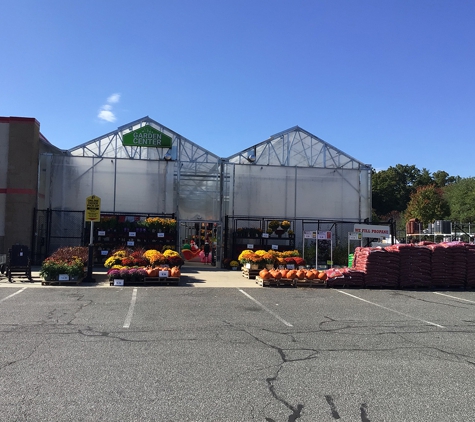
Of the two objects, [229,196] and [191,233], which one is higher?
[229,196]

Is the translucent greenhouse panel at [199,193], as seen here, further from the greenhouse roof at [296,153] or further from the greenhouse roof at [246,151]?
the greenhouse roof at [296,153]

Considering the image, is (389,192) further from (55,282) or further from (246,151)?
(55,282)

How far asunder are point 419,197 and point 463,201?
4.96 metres

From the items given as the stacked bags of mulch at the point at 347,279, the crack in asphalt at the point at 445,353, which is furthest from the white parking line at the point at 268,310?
the stacked bags of mulch at the point at 347,279

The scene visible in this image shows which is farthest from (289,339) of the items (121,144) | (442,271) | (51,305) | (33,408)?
(121,144)

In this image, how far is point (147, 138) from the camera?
2425cm

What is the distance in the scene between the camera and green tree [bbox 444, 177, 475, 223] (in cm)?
4978

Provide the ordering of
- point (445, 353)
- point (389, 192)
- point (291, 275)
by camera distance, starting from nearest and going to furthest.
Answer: point (445, 353) → point (291, 275) → point (389, 192)

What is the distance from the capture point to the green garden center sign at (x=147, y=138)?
2419 cm

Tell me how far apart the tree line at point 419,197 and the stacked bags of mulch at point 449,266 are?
1050 inches

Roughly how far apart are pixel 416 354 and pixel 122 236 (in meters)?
17.0

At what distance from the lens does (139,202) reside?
24219 mm

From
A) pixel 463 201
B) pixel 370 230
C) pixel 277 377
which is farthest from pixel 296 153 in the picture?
pixel 463 201

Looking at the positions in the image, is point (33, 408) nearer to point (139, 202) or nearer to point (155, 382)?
point (155, 382)
